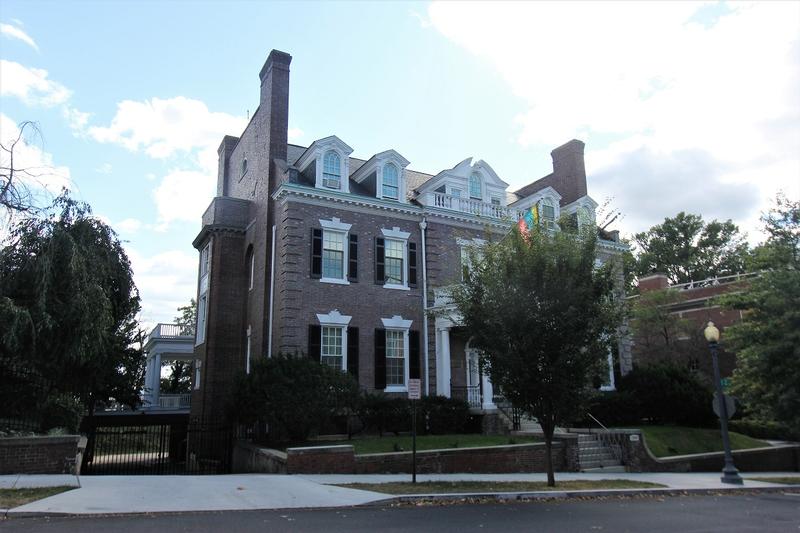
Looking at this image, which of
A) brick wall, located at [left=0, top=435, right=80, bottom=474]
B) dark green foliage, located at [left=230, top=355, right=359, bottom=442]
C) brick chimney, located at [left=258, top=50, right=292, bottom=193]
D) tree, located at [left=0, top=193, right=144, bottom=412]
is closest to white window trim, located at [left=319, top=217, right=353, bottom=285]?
brick chimney, located at [left=258, top=50, right=292, bottom=193]

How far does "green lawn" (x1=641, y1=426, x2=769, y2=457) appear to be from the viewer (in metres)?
20.6

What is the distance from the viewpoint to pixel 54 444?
12.8 m

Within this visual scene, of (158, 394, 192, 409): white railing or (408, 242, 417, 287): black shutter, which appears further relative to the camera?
(158, 394, 192, 409): white railing

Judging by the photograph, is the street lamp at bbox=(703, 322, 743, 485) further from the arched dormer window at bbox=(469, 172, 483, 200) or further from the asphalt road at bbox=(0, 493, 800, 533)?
the arched dormer window at bbox=(469, 172, 483, 200)

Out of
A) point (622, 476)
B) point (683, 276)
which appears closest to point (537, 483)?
point (622, 476)

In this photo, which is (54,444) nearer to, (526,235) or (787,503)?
(526,235)

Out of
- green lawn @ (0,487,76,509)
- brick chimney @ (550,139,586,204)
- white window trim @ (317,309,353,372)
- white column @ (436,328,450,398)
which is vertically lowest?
green lawn @ (0,487,76,509)

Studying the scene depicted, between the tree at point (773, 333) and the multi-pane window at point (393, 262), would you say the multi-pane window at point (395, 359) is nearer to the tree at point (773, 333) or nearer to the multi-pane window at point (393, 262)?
the multi-pane window at point (393, 262)

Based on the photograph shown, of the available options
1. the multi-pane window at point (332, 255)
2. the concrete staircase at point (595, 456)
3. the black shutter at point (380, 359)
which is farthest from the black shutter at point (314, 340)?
the concrete staircase at point (595, 456)

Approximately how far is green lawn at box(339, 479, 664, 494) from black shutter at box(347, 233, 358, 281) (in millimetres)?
10239

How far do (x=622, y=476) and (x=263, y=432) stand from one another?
1123 cm

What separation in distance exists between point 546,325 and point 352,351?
935 centimetres

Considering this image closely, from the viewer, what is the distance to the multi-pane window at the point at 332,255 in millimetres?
22062

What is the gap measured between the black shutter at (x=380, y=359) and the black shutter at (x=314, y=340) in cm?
221
